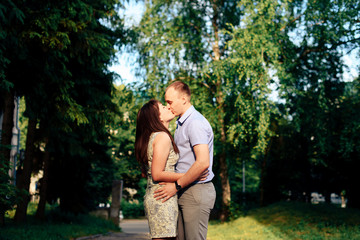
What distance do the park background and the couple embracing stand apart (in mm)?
6919

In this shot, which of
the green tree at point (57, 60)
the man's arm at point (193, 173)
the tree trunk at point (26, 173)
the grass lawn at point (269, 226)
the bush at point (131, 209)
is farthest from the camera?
the bush at point (131, 209)

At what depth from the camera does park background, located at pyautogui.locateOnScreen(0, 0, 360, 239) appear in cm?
1102

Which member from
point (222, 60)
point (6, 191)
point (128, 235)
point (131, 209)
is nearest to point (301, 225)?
point (128, 235)

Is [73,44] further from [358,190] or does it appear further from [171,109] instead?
[358,190]

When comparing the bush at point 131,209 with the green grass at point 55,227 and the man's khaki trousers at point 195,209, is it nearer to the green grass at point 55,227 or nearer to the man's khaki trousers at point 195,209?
the green grass at point 55,227

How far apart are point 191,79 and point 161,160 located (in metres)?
16.4

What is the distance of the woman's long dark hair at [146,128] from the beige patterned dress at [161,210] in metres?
0.04

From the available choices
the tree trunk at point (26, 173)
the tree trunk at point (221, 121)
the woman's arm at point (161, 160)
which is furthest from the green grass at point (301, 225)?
the woman's arm at point (161, 160)

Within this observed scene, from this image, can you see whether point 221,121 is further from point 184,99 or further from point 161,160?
point 161,160

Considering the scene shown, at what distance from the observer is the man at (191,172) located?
363cm

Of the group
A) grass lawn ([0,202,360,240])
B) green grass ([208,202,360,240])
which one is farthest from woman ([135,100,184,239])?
green grass ([208,202,360,240])

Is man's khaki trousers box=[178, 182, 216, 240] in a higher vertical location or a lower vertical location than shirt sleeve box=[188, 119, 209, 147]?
lower

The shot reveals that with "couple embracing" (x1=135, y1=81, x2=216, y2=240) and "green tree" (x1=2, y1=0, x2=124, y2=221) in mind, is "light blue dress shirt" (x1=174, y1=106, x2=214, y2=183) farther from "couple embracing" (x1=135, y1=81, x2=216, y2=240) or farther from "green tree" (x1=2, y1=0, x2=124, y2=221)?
"green tree" (x1=2, y1=0, x2=124, y2=221)

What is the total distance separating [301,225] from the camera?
1525 centimetres
